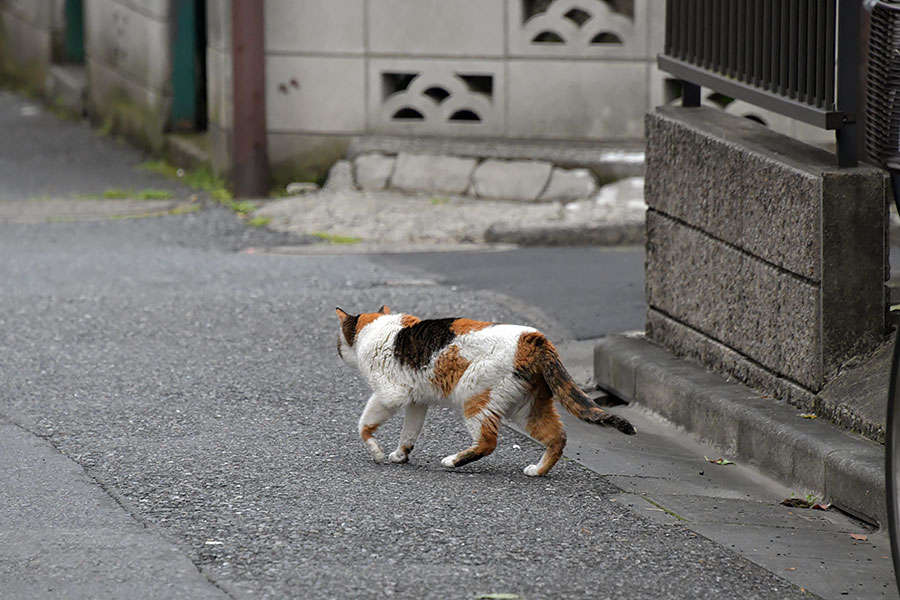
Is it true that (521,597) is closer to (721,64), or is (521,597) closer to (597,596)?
(597,596)

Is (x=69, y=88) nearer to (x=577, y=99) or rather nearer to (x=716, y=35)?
(x=577, y=99)

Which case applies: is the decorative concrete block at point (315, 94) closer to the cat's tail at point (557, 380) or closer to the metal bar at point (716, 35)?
the metal bar at point (716, 35)

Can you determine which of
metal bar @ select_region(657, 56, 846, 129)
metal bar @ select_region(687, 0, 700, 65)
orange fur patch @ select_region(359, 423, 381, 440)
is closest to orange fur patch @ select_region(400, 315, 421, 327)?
orange fur patch @ select_region(359, 423, 381, 440)

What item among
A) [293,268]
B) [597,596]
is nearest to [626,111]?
[293,268]

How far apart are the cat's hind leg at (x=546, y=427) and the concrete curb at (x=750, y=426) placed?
81 cm

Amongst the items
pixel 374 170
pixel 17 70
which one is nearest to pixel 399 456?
pixel 374 170

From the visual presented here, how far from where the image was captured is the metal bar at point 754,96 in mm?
5398

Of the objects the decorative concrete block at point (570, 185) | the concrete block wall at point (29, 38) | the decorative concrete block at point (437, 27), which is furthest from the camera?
the concrete block wall at point (29, 38)

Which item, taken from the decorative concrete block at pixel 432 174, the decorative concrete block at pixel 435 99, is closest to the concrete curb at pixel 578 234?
the decorative concrete block at pixel 432 174

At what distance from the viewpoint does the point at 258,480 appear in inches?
201

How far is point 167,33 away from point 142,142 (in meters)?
1.44

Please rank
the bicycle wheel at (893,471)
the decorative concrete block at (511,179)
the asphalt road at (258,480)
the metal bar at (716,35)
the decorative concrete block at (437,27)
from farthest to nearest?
the decorative concrete block at (437,27) < the decorative concrete block at (511,179) < the metal bar at (716,35) < the asphalt road at (258,480) < the bicycle wheel at (893,471)

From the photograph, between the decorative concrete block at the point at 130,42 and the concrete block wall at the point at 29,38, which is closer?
the decorative concrete block at the point at 130,42

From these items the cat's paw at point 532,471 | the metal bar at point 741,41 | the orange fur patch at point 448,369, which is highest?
the metal bar at point 741,41
